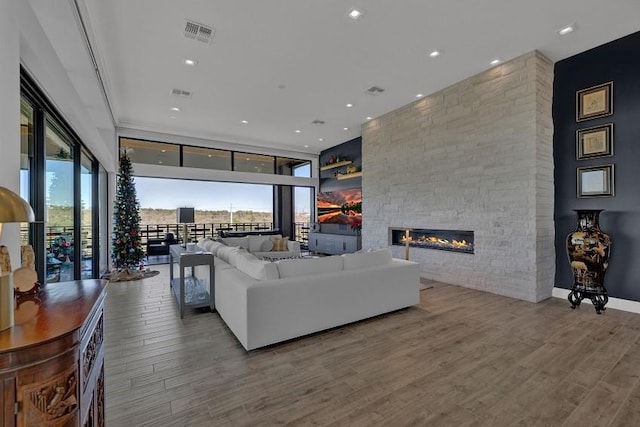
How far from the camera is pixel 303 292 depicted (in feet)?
9.70

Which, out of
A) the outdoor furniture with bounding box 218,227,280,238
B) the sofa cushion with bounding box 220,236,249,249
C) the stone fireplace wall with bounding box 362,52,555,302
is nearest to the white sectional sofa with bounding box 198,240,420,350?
the stone fireplace wall with bounding box 362,52,555,302

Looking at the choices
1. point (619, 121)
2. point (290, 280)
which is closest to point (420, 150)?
point (619, 121)

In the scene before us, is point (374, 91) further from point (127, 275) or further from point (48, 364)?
point (127, 275)

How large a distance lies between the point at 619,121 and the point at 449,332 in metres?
3.60

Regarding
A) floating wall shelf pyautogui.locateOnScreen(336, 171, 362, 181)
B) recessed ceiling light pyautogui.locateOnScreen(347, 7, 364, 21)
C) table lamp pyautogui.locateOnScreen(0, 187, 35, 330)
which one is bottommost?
table lamp pyautogui.locateOnScreen(0, 187, 35, 330)

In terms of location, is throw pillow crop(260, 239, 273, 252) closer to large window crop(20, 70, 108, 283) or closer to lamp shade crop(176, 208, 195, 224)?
lamp shade crop(176, 208, 195, 224)

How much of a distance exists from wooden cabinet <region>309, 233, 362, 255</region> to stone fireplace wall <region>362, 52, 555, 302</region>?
1.65m

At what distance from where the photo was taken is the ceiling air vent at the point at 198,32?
3.44 m

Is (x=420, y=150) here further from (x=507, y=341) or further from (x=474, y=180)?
(x=507, y=341)

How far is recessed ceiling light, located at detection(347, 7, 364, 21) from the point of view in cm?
322

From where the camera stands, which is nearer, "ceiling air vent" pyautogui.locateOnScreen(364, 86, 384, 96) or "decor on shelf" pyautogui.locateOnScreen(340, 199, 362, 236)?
"ceiling air vent" pyautogui.locateOnScreen(364, 86, 384, 96)

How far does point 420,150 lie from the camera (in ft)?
19.0

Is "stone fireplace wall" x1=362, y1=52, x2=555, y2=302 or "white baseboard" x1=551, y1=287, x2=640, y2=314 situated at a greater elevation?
"stone fireplace wall" x1=362, y1=52, x2=555, y2=302

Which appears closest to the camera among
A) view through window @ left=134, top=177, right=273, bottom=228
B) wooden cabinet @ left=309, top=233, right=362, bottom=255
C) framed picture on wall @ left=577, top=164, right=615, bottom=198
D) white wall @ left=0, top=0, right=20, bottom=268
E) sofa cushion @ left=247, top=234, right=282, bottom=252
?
white wall @ left=0, top=0, right=20, bottom=268
